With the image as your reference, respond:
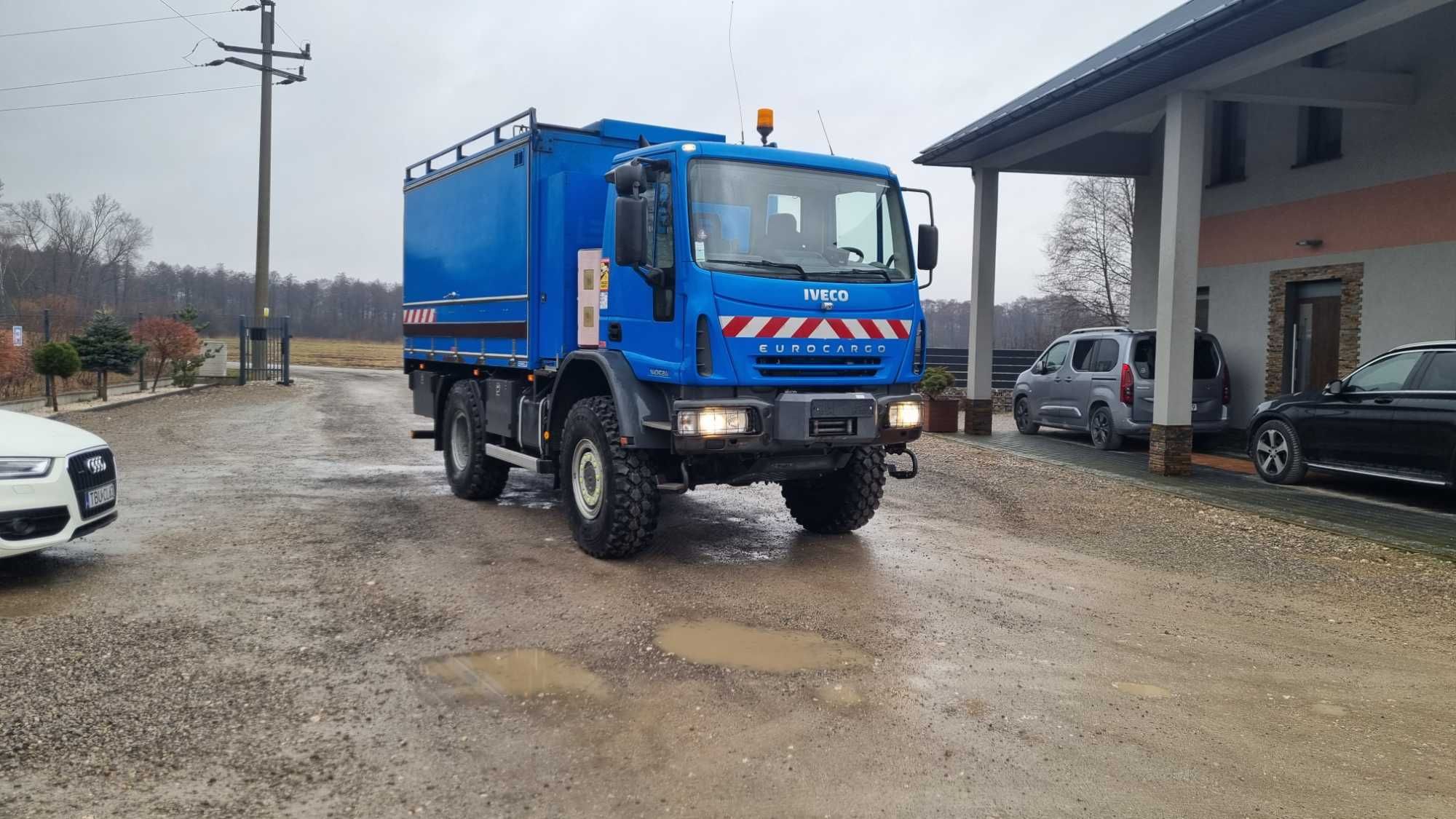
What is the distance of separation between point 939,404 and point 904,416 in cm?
976

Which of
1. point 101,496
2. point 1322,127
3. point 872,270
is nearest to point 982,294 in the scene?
point 1322,127

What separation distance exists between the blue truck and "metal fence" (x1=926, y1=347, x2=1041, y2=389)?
18.0m

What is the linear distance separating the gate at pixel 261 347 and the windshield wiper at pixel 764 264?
2422 centimetres

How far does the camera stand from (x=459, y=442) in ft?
33.8

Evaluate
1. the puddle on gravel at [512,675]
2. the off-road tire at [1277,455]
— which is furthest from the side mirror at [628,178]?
the off-road tire at [1277,455]

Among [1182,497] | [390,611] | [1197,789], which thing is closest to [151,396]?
[390,611]

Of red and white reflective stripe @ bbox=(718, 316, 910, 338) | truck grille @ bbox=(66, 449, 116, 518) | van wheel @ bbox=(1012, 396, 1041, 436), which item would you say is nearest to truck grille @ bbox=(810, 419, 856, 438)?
red and white reflective stripe @ bbox=(718, 316, 910, 338)

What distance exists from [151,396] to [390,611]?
19039mm

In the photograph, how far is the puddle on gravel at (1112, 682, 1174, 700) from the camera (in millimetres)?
4754

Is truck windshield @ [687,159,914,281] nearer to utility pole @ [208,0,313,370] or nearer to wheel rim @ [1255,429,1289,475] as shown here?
wheel rim @ [1255,429,1289,475]

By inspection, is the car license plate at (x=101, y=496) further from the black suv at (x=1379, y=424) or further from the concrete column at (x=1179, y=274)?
the black suv at (x=1379, y=424)

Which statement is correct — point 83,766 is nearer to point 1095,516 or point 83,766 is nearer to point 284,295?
point 1095,516

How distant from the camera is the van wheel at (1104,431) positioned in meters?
14.6

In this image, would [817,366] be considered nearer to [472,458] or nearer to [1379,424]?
[472,458]
